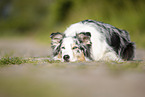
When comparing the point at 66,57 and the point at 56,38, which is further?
the point at 56,38

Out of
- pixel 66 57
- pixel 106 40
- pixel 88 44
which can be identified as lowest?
pixel 66 57

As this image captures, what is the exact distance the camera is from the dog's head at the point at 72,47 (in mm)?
4914

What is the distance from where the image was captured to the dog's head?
4.91m

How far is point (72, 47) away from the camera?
4953mm

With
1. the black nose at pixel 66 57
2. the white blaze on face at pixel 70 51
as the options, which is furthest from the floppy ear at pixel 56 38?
the black nose at pixel 66 57

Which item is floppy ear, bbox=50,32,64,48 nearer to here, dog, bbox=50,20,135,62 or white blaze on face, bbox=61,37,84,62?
dog, bbox=50,20,135,62

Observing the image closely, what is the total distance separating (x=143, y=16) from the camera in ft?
45.4

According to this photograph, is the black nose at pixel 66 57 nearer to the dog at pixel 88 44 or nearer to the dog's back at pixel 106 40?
the dog at pixel 88 44

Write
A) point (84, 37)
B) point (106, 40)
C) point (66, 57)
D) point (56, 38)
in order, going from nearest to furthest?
1. point (66, 57)
2. point (84, 37)
3. point (56, 38)
4. point (106, 40)

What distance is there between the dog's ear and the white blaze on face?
237 millimetres

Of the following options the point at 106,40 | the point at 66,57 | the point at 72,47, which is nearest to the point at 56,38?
the point at 72,47

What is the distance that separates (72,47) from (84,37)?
54 cm

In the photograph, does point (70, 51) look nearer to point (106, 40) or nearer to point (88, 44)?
point (88, 44)

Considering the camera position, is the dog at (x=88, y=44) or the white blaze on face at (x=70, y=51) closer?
the white blaze on face at (x=70, y=51)
